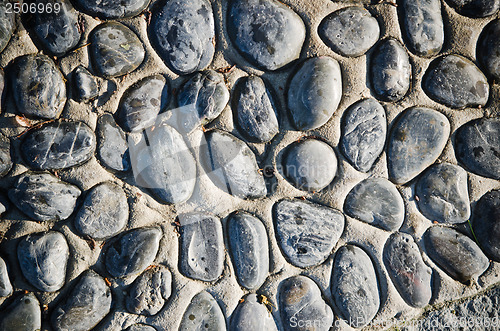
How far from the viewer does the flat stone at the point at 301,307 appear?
2.06 metres

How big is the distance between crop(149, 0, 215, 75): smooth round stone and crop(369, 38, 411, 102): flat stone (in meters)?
0.93

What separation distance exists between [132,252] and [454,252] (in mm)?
1768

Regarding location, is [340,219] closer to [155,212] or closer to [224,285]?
[224,285]

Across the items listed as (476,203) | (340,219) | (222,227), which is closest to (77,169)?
(222,227)

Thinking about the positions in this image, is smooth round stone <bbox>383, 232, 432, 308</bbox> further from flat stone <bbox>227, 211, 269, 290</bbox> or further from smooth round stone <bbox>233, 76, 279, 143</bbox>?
smooth round stone <bbox>233, 76, 279, 143</bbox>

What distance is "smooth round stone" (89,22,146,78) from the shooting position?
204cm

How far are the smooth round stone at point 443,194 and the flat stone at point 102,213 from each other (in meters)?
1.65

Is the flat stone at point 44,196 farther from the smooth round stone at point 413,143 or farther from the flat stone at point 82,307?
the smooth round stone at point 413,143

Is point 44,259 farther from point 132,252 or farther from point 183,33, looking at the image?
point 183,33

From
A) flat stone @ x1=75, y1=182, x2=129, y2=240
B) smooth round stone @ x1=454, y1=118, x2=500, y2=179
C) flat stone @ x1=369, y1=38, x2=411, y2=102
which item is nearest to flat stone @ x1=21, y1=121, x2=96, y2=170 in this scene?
flat stone @ x1=75, y1=182, x2=129, y2=240

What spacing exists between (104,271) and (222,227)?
67 cm

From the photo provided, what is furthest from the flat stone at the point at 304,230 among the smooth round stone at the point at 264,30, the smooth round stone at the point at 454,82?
the smooth round stone at the point at 454,82

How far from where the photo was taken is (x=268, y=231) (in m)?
2.08

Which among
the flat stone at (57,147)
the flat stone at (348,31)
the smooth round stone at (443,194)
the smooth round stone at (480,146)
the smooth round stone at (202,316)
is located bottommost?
the smooth round stone at (202,316)
